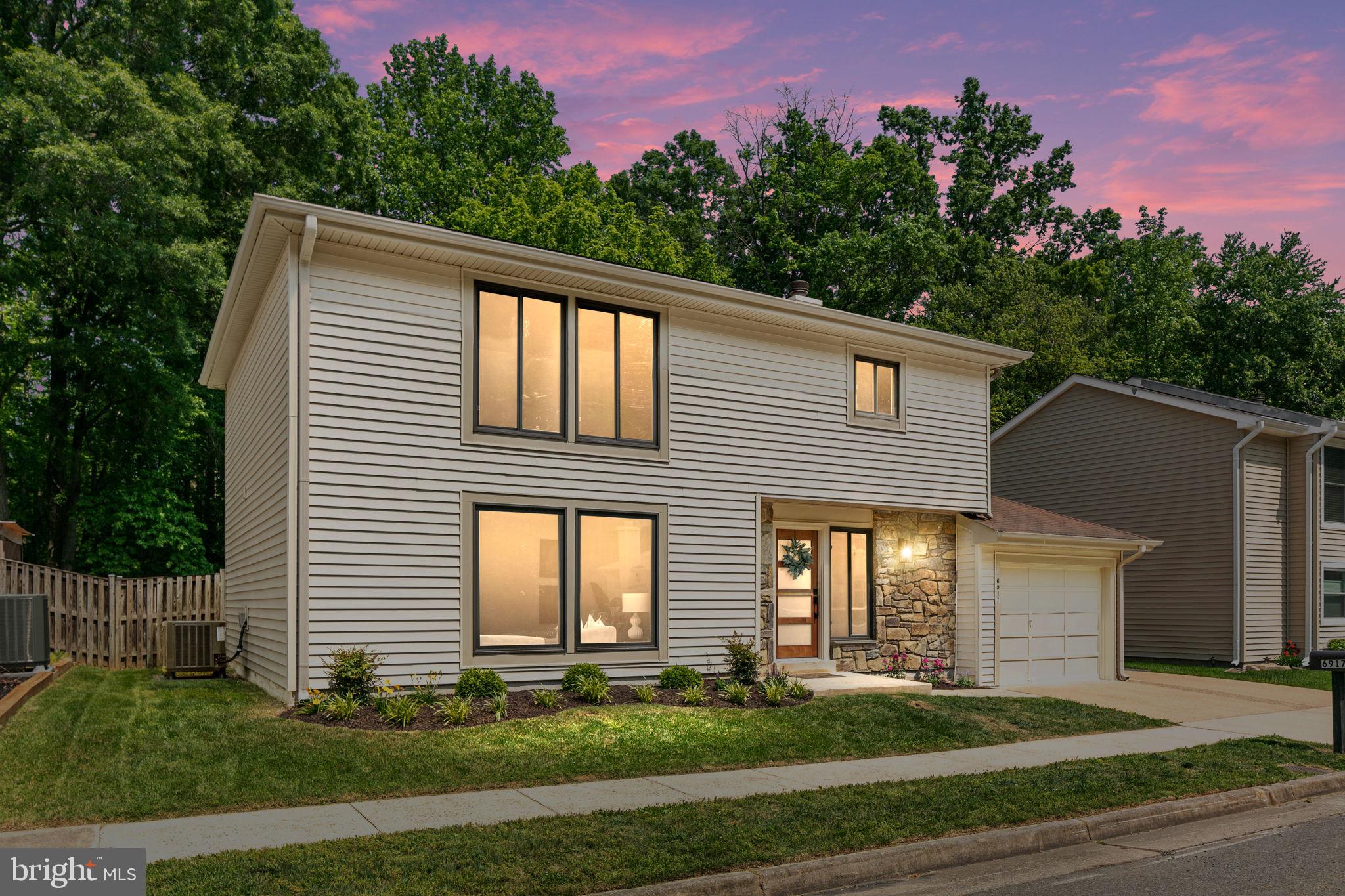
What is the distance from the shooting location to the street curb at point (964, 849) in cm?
582

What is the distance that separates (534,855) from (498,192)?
3015cm

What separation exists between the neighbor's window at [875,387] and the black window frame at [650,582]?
15.0ft

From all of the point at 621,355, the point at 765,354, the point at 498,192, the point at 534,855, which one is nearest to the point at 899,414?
the point at 765,354

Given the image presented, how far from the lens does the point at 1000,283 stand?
109ft

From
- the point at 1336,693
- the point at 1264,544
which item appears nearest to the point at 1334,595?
the point at 1264,544

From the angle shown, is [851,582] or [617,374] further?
[851,582]

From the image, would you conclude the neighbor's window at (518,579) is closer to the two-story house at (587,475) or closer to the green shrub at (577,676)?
the two-story house at (587,475)

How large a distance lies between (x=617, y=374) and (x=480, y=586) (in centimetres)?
348

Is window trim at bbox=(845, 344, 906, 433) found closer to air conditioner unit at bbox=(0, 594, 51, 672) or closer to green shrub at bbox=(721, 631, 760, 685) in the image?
green shrub at bbox=(721, 631, 760, 685)

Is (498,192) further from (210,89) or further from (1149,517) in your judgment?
(1149,517)

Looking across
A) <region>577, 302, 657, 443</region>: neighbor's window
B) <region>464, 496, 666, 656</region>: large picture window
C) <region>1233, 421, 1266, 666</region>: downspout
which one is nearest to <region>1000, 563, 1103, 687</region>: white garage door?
<region>1233, 421, 1266, 666</region>: downspout

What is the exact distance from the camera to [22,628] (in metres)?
12.1

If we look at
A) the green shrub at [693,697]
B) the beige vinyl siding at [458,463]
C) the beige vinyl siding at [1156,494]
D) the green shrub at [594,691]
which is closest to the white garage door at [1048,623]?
the beige vinyl siding at [458,463]

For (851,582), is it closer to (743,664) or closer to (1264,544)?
(743,664)
